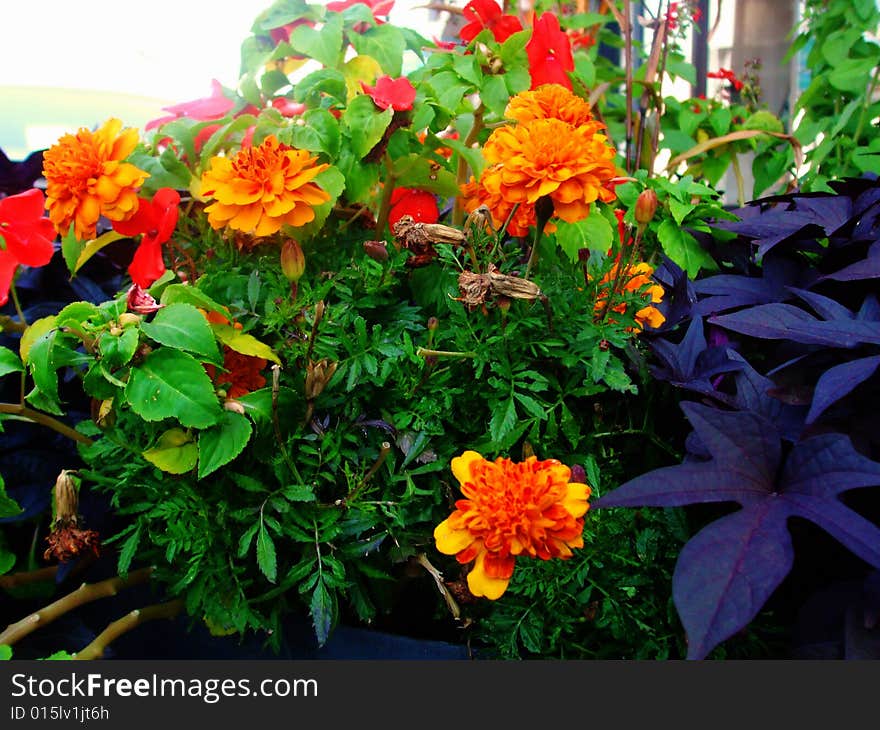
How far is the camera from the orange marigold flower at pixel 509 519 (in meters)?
0.57

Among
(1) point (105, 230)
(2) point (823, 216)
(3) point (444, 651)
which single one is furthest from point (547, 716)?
(1) point (105, 230)

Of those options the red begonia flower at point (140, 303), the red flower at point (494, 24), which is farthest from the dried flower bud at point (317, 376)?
the red flower at point (494, 24)

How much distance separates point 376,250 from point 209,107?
1.18 ft

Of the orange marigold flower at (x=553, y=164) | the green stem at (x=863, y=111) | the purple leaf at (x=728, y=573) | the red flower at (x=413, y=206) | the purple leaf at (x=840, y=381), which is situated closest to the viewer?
the purple leaf at (x=728, y=573)

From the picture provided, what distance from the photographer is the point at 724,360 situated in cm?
70

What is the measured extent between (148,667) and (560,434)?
15.4 inches

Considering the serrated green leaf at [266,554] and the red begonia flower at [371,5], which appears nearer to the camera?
the serrated green leaf at [266,554]

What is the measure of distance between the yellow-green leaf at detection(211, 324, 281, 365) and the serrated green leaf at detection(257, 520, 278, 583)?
14 cm

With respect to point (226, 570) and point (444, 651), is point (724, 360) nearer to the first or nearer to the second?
point (444, 651)

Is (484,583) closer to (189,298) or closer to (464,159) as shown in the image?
(189,298)

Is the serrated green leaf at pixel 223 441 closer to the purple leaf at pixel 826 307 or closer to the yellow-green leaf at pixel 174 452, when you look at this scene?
the yellow-green leaf at pixel 174 452

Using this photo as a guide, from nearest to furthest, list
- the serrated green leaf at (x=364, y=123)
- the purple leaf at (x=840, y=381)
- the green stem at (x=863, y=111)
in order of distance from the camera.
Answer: the purple leaf at (x=840, y=381) → the serrated green leaf at (x=364, y=123) → the green stem at (x=863, y=111)

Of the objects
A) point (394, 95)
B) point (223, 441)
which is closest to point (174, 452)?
point (223, 441)

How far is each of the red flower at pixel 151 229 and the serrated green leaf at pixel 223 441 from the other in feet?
0.71
